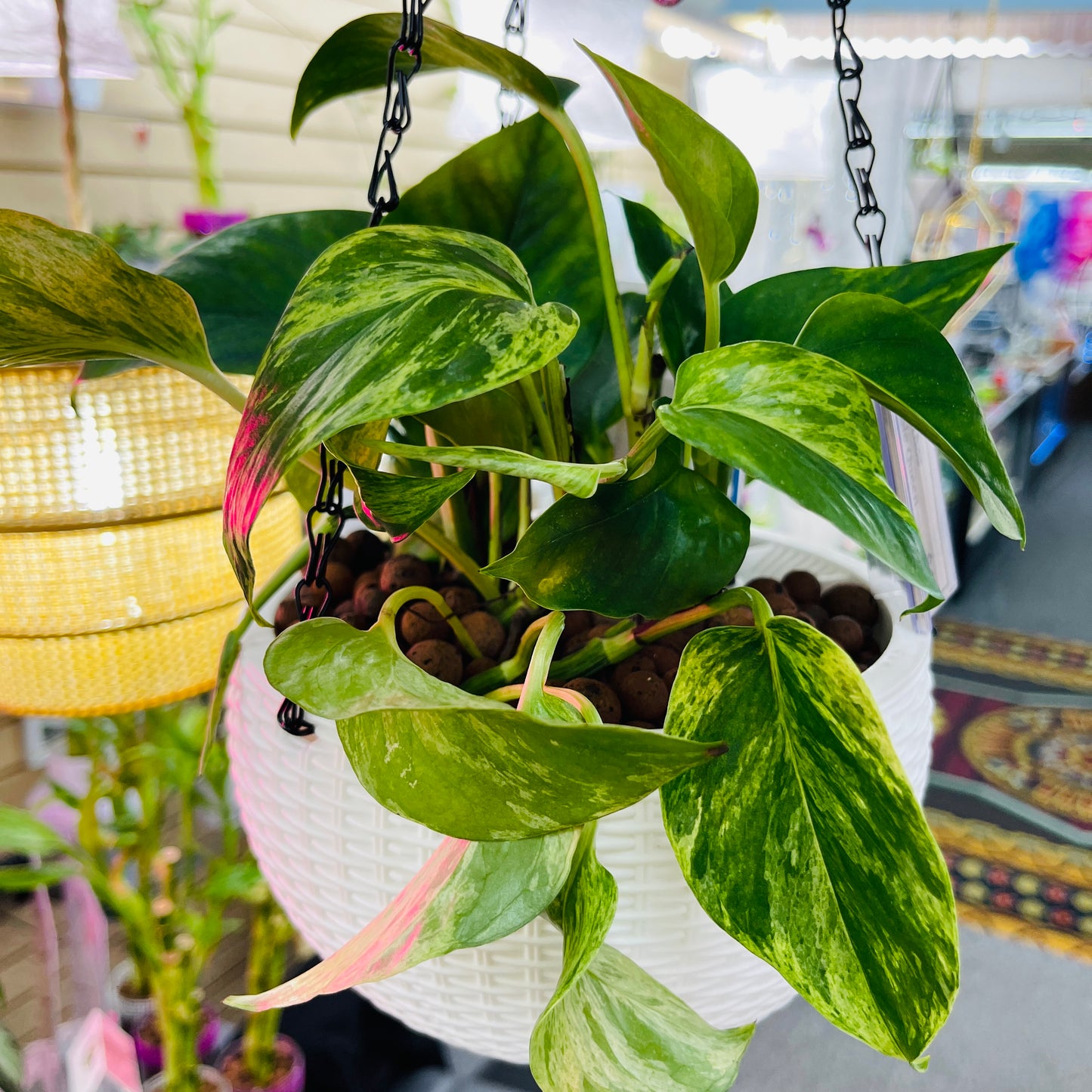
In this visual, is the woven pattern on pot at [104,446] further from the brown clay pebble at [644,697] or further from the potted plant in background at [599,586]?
the brown clay pebble at [644,697]

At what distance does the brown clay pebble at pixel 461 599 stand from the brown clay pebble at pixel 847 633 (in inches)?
7.7

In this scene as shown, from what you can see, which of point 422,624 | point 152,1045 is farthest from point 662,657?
point 152,1045

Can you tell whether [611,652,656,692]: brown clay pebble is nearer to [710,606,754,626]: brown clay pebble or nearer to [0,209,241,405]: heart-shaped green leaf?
[710,606,754,626]: brown clay pebble

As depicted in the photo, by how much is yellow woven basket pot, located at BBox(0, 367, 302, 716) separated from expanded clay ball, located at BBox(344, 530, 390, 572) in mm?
152

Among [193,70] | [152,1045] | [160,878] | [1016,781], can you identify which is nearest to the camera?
[160,878]

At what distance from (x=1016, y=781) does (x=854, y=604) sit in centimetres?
204

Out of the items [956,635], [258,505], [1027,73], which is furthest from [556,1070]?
[1027,73]

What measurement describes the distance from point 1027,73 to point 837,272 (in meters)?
6.60

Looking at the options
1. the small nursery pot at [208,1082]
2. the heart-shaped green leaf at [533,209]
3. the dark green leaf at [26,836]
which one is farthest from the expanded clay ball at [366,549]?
the small nursery pot at [208,1082]

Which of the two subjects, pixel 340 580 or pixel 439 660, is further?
pixel 340 580

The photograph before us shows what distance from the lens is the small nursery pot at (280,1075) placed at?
1.27 m

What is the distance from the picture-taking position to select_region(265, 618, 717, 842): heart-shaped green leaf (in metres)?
0.24

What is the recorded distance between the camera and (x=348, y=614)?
21.5 inches

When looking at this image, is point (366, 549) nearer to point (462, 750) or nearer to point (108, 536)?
point (108, 536)
